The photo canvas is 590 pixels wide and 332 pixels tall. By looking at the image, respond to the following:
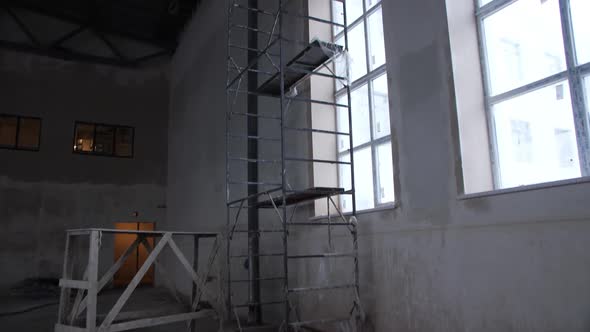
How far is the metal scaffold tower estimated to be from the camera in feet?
16.6

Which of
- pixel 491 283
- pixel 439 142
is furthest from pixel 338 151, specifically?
pixel 491 283

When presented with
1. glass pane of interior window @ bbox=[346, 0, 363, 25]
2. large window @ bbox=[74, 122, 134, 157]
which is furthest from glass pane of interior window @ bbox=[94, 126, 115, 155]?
glass pane of interior window @ bbox=[346, 0, 363, 25]

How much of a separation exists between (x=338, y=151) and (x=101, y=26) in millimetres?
10285

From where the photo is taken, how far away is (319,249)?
5703 millimetres

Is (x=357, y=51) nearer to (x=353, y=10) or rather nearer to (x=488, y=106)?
(x=353, y=10)

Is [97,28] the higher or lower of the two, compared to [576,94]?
higher

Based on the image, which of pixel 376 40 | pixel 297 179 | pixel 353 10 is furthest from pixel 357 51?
pixel 297 179

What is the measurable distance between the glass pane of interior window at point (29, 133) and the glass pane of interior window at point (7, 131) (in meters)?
0.15

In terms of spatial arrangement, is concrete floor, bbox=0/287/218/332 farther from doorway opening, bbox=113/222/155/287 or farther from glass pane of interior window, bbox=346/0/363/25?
glass pane of interior window, bbox=346/0/363/25

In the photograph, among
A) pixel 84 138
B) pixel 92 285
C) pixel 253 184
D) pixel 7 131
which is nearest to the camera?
pixel 92 285

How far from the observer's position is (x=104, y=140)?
13.3 metres

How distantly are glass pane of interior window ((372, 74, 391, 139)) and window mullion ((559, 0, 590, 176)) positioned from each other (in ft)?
6.92

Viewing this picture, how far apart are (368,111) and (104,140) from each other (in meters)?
10.2

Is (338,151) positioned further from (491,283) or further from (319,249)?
(491,283)
